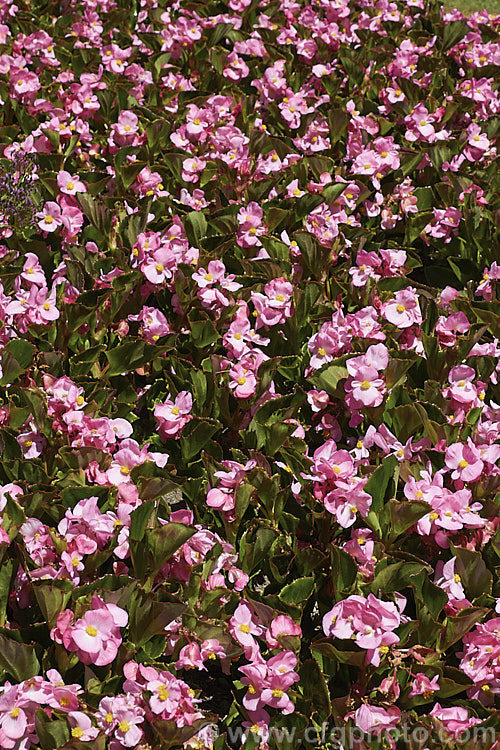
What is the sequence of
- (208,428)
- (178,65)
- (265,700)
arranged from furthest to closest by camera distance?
(178,65) < (208,428) < (265,700)

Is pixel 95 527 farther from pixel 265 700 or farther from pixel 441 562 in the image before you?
pixel 441 562

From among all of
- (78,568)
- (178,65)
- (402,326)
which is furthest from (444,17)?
(78,568)

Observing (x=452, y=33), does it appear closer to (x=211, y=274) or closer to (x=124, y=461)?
(x=211, y=274)

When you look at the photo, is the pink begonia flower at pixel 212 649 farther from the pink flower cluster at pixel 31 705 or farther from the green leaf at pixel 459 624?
the green leaf at pixel 459 624

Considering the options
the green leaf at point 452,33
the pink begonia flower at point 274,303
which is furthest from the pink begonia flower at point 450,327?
the green leaf at point 452,33

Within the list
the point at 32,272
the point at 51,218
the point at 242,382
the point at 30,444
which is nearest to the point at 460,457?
the point at 242,382

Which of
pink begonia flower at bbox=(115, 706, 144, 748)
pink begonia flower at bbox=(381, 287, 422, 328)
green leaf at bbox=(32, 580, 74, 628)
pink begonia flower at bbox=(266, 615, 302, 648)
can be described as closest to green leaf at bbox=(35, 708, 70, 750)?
pink begonia flower at bbox=(115, 706, 144, 748)

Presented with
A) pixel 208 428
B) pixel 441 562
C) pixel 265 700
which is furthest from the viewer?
pixel 208 428
